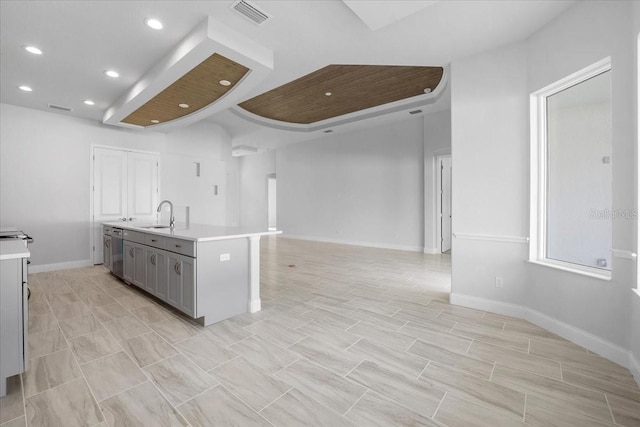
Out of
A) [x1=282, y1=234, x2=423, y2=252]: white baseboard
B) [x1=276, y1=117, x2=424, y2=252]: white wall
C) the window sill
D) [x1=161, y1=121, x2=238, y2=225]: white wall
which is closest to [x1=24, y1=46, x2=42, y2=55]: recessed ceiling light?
[x1=161, y1=121, x2=238, y2=225]: white wall

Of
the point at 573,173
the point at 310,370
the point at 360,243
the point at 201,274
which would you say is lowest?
the point at 310,370

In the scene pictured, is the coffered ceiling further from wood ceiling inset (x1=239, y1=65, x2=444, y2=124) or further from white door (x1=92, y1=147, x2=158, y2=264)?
white door (x1=92, y1=147, x2=158, y2=264)

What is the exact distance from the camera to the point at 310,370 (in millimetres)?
2008

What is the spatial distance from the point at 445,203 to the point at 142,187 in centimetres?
718

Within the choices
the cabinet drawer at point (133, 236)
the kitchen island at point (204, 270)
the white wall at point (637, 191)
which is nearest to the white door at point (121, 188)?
the cabinet drawer at point (133, 236)

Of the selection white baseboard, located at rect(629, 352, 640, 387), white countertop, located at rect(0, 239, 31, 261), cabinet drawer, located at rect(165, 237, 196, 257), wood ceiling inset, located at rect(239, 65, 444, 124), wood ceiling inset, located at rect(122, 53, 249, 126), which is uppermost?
wood ceiling inset, located at rect(239, 65, 444, 124)

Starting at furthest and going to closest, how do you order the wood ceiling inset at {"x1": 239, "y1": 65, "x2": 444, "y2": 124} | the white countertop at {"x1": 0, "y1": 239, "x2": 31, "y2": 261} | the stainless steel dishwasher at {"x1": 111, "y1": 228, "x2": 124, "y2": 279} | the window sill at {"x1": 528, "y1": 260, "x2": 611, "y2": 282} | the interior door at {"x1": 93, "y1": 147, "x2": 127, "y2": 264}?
the interior door at {"x1": 93, "y1": 147, "x2": 127, "y2": 264}
the wood ceiling inset at {"x1": 239, "y1": 65, "x2": 444, "y2": 124}
the stainless steel dishwasher at {"x1": 111, "y1": 228, "x2": 124, "y2": 279}
the window sill at {"x1": 528, "y1": 260, "x2": 611, "y2": 282}
the white countertop at {"x1": 0, "y1": 239, "x2": 31, "y2": 261}

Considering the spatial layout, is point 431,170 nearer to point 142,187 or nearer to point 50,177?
point 142,187

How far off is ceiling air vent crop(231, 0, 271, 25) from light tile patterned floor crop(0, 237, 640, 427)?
9.62 ft

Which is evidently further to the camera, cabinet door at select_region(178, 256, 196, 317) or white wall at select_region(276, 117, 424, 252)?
white wall at select_region(276, 117, 424, 252)

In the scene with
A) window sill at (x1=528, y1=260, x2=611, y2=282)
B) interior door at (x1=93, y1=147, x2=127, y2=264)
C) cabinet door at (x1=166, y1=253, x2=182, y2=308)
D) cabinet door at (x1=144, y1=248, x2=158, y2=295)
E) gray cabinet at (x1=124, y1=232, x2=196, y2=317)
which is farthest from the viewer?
interior door at (x1=93, y1=147, x2=127, y2=264)

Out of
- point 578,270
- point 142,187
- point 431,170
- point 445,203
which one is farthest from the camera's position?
point 445,203

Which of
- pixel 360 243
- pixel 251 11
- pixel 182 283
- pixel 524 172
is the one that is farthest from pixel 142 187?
pixel 524 172

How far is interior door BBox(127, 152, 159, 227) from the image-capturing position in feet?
19.1
